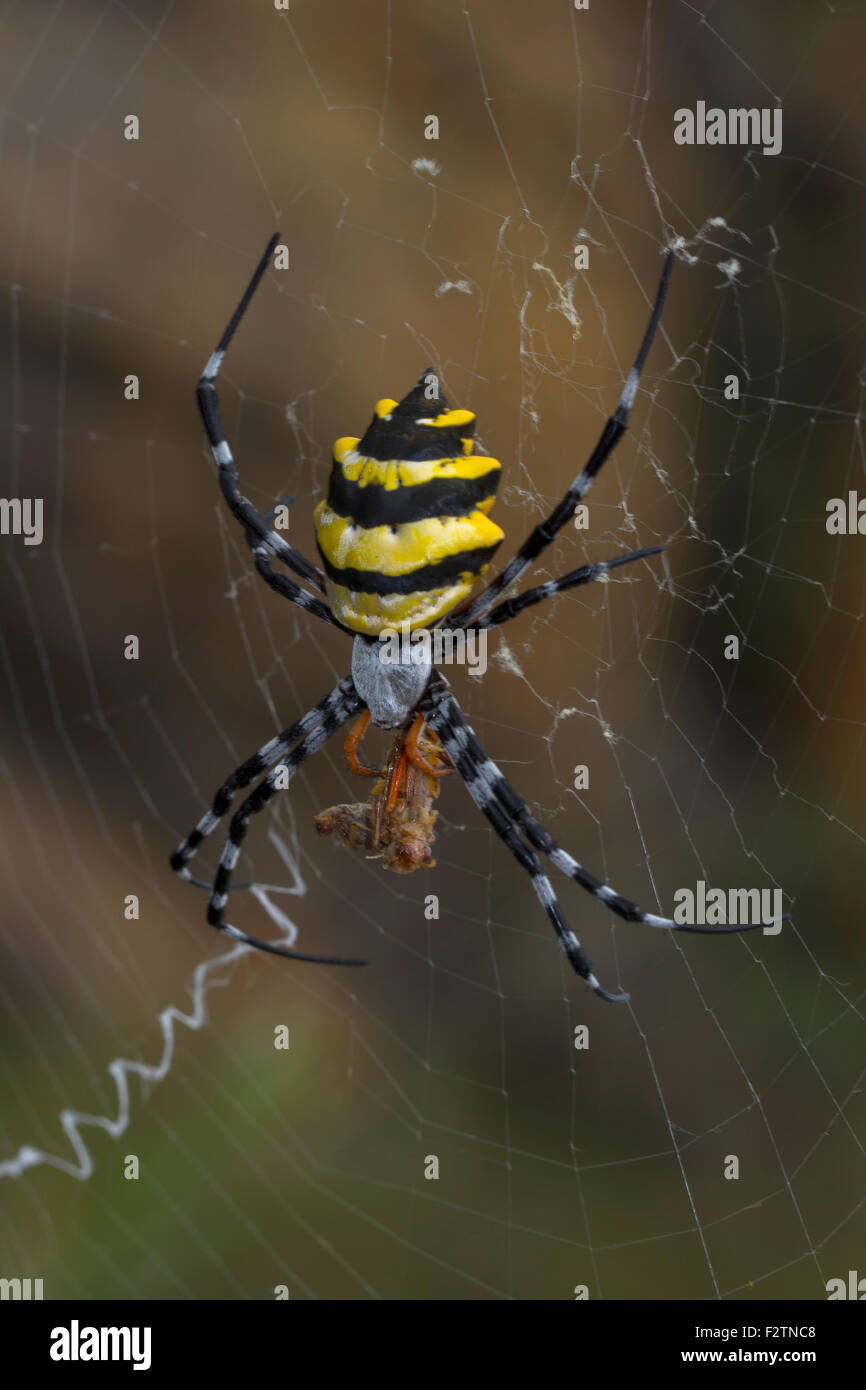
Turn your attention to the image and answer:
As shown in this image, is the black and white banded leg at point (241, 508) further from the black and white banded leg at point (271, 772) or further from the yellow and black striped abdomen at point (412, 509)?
the yellow and black striped abdomen at point (412, 509)

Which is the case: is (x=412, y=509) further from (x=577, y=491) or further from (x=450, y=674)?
(x=450, y=674)

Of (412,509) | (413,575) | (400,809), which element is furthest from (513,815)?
(412,509)

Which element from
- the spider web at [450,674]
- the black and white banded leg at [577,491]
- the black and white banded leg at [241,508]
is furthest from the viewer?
the spider web at [450,674]

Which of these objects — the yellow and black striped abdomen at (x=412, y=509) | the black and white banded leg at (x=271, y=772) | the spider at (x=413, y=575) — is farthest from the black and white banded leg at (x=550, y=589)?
the black and white banded leg at (x=271, y=772)

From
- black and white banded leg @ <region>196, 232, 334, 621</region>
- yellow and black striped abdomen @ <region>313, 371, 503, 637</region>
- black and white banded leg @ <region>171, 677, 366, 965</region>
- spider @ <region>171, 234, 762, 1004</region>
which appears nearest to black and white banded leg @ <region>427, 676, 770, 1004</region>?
spider @ <region>171, 234, 762, 1004</region>

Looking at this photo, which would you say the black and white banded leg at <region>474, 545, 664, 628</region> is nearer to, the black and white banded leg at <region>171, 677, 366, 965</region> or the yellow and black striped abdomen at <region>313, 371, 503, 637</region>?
the yellow and black striped abdomen at <region>313, 371, 503, 637</region>

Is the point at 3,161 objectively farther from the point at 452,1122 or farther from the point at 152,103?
the point at 452,1122
